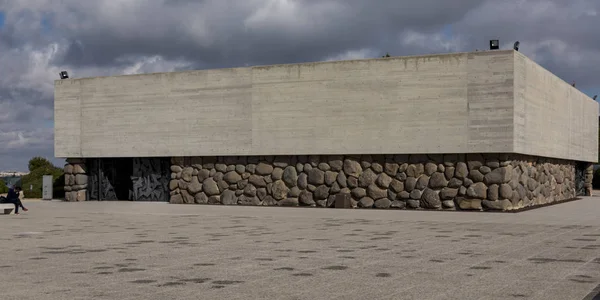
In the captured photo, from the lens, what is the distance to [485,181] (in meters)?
26.1

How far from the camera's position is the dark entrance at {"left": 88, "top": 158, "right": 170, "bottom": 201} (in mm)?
33281

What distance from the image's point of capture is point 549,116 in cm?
3100

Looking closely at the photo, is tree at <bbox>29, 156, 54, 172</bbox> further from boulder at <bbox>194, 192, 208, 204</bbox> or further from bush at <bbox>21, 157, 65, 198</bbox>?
boulder at <bbox>194, 192, 208, 204</bbox>

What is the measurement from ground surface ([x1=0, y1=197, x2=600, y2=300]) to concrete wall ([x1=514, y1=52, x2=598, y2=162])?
6332 millimetres

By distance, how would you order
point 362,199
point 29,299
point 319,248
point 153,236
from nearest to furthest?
point 29,299 < point 319,248 < point 153,236 < point 362,199

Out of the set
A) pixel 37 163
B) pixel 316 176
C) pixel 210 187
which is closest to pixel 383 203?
pixel 316 176

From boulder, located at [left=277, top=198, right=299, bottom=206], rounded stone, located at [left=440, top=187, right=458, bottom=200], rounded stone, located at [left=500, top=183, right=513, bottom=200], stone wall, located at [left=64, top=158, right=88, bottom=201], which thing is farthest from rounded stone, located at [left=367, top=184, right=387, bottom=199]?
stone wall, located at [left=64, top=158, right=88, bottom=201]

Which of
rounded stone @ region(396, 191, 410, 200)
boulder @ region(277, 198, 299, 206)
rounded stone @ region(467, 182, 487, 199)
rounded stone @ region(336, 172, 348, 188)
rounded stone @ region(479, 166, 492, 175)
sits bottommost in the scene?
boulder @ region(277, 198, 299, 206)

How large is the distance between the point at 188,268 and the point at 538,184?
22.4m

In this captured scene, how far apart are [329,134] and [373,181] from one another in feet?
7.98

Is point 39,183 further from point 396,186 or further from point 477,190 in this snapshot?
point 477,190

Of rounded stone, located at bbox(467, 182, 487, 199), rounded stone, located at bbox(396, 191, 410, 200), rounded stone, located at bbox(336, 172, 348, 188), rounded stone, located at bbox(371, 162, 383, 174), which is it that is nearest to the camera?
rounded stone, located at bbox(467, 182, 487, 199)

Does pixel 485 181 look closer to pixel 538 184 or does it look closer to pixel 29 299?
pixel 538 184

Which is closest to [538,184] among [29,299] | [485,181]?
[485,181]
